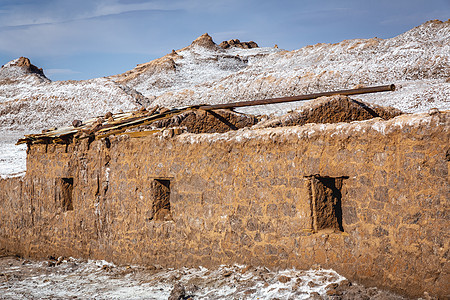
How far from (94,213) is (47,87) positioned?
2869cm

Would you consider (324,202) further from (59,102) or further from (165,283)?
(59,102)

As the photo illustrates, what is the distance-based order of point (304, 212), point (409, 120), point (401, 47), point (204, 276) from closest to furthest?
1. point (409, 120)
2. point (304, 212)
3. point (204, 276)
4. point (401, 47)

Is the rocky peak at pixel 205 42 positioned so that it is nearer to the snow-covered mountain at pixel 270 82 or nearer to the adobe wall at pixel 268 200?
the snow-covered mountain at pixel 270 82

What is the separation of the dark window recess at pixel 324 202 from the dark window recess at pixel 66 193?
5.93 meters

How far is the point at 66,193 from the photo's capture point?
396 inches

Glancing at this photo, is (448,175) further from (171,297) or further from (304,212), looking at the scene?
(171,297)

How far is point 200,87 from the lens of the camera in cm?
3073

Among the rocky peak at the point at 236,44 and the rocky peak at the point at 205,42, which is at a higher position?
the rocky peak at the point at 236,44

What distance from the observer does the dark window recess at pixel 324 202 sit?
6.10 meters

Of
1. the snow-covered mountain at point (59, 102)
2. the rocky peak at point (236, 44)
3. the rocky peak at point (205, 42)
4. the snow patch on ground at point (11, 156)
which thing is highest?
the rocky peak at point (236, 44)

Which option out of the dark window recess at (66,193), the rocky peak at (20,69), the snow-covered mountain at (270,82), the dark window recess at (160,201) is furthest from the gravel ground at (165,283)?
the rocky peak at (20,69)

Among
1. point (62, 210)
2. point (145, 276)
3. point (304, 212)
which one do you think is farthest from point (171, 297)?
point (62, 210)

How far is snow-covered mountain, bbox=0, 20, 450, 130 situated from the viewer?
20297mm

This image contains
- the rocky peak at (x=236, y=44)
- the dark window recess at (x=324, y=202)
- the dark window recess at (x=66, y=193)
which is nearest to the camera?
the dark window recess at (x=324, y=202)
